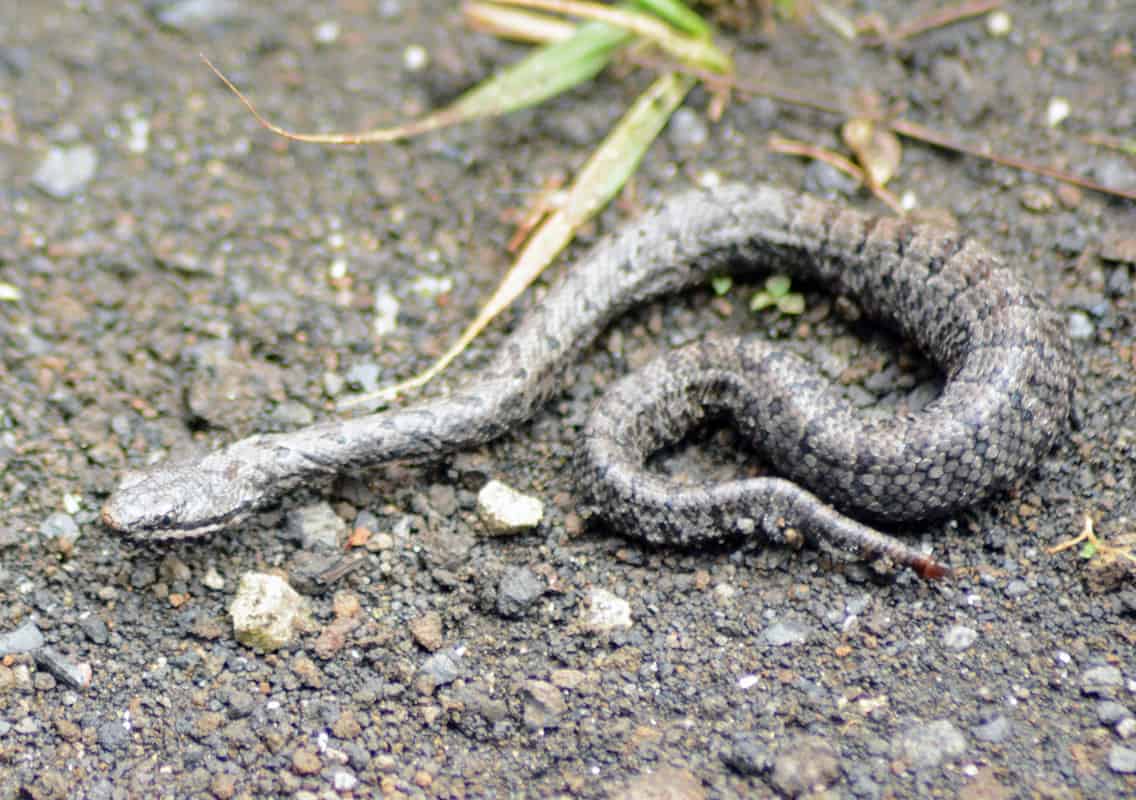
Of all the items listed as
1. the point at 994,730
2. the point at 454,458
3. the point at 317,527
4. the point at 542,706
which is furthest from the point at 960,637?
the point at 317,527

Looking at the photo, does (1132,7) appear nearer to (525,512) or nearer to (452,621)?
(525,512)

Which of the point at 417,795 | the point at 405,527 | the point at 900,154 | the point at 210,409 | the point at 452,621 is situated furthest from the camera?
the point at 900,154

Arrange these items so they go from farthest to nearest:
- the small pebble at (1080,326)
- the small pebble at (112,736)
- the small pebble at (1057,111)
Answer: the small pebble at (1057,111) → the small pebble at (1080,326) → the small pebble at (112,736)

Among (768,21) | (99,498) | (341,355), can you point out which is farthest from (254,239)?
(768,21)

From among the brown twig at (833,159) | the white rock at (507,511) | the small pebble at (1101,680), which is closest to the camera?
the small pebble at (1101,680)

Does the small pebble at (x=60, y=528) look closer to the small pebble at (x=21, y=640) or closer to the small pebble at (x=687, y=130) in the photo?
the small pebble at (x=21, y=640)

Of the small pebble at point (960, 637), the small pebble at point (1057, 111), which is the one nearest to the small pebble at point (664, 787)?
the small pebble at point (960, 637)
